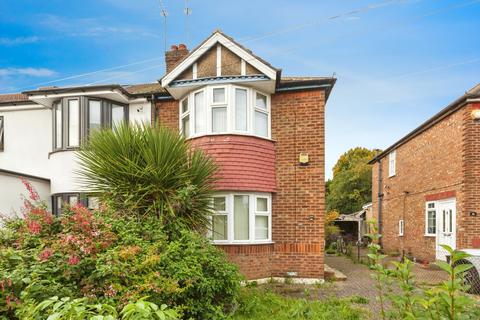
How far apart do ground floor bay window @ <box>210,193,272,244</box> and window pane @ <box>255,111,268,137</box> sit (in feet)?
5.65

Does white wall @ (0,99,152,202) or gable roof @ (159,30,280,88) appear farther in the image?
white wall @ (0,99,152,202)

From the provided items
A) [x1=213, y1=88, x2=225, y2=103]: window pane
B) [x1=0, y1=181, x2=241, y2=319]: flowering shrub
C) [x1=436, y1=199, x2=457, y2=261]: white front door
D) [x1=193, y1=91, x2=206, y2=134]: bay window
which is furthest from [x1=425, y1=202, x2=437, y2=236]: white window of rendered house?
[x1=0, y1=181, x2=241, y2=319]: flowering shrub

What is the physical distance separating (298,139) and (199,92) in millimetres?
3044

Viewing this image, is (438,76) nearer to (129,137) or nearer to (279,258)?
(279,258)

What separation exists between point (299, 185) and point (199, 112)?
11.2 ft

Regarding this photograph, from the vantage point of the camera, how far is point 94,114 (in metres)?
11.2

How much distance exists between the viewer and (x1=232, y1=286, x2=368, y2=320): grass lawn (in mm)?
6086

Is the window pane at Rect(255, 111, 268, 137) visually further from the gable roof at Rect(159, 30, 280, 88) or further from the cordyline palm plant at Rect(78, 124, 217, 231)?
the cordyline palm plant at Rect(78, 124, 217, 231)

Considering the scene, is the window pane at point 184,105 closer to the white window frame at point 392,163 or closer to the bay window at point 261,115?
the bay window at point 261,115

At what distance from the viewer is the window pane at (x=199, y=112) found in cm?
1005

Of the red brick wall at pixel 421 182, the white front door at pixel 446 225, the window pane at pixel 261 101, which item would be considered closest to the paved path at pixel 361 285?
the white front door at pixel 446 225

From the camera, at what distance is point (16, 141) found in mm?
12336

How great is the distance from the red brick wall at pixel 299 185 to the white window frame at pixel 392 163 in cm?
989

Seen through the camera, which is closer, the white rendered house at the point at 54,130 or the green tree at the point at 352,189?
the white rendered house at the point at 54,130
